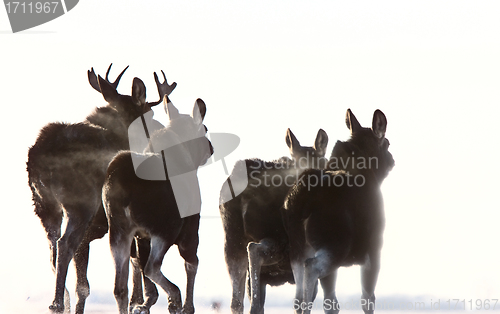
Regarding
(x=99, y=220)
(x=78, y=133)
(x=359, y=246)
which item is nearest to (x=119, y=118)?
→ (x=78, y=133)

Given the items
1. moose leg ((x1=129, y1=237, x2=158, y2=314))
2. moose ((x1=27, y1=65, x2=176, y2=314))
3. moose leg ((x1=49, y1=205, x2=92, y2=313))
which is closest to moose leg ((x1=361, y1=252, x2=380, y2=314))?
moose leg ((x1=129, y1=237, x2=158, y2=314))

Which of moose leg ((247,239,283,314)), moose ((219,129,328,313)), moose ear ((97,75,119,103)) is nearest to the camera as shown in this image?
moose leg ((247,239,283,314))

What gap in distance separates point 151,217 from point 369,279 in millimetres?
3139

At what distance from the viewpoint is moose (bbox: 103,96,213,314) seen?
980cm

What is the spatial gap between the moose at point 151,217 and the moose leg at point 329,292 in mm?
1971

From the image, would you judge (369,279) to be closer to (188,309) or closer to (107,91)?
(188,309)

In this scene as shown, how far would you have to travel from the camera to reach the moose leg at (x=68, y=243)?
10961 mm

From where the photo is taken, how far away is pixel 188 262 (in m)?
10.6

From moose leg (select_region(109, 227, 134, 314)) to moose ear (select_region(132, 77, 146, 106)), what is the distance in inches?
119

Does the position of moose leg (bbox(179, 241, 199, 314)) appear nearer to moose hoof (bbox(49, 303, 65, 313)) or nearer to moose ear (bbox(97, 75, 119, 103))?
moose hoof (bbox(49, 303, 65, 313))

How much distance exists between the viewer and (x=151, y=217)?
32.4 ft

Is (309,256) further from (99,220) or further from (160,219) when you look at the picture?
(99,220)

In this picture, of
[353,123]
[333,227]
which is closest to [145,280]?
[333,227]

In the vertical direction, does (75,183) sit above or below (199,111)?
below
